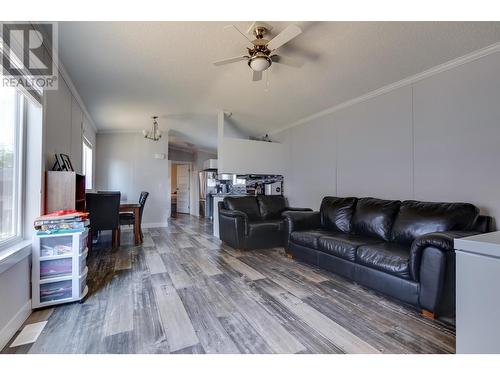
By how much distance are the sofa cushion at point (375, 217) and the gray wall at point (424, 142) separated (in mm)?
429

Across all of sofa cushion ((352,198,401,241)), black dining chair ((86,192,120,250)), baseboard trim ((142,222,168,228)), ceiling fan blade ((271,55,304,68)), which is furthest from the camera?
baseboard trim ((142,222,168,228))

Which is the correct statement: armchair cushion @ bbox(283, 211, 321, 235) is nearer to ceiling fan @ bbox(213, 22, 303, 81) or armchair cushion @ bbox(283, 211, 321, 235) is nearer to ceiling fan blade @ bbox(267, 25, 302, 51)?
ceiling fan @ bbox(213, 22, 303, 81)

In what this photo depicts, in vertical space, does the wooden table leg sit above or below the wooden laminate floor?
above

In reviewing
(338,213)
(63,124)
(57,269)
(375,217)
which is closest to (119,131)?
(63,124)

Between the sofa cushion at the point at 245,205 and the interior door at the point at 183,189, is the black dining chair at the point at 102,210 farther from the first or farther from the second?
the interior door at the point at 183,189

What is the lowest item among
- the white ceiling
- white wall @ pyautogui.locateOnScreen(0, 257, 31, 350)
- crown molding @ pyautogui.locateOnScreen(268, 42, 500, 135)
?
white wall @ pyautogui.locateOnScreen(0, 257, 31, 350)

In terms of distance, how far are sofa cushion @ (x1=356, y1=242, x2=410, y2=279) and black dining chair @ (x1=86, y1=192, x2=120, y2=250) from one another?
3657mm

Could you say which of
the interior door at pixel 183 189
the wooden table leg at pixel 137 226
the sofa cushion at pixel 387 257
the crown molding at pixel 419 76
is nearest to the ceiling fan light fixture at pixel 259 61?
the crown molding at pixel 419 76

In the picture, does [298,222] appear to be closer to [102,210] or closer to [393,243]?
[393,243]

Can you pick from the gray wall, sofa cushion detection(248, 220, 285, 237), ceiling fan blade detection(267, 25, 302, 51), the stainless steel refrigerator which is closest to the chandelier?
the stainless steel refrigerator

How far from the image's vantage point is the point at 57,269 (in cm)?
212

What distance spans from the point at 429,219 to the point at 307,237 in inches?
51.7

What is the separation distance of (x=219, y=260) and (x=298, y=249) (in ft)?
3.71

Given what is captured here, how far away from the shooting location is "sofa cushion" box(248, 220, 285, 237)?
3.87 m
